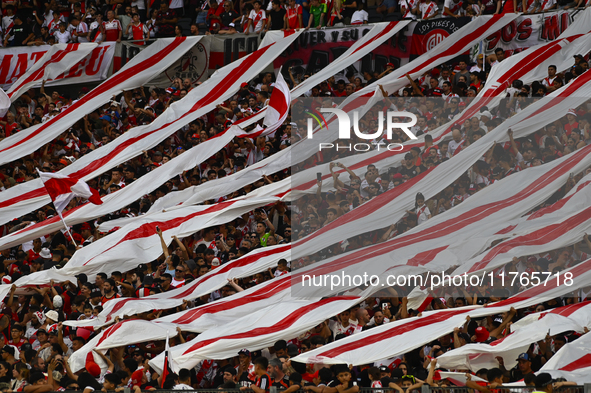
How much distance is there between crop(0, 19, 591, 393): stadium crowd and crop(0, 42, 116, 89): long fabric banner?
1.34 feet

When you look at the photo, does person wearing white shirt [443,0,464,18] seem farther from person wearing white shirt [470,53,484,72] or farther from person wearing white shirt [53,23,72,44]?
person wearing white shirt [53,23,72,44]

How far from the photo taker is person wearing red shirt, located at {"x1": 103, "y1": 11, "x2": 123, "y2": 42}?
19703 mm

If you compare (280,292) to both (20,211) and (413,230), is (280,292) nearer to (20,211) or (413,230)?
(413,230)

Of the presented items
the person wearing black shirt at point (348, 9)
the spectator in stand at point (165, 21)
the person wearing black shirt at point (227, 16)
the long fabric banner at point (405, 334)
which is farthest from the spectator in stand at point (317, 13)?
the long fabric banner at point (405, 334)

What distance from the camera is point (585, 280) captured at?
10.4 metres

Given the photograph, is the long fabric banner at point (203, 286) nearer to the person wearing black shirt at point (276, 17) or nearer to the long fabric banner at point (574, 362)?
the long fabric banner at point (574, 362)

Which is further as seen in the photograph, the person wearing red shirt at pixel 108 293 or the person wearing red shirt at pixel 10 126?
the person wearing red shirt at pixel 10 126

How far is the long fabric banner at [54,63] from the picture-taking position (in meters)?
19.2

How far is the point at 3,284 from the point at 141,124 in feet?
18.8

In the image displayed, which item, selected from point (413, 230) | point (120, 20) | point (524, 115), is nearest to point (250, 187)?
point (413, 230)

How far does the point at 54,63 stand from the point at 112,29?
1517 millimetres

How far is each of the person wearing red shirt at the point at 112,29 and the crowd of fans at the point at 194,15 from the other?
23mm

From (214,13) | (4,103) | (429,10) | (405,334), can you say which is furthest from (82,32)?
(405,334)


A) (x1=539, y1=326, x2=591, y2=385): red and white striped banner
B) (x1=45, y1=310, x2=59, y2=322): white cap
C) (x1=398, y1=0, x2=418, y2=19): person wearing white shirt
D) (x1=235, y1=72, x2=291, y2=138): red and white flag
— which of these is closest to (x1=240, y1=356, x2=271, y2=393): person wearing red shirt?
(x1=539, y1=326, x2=591, y2=385): red and white striped banner
